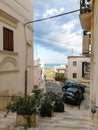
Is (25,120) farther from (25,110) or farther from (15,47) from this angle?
(15,47)

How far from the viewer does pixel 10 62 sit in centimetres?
1092

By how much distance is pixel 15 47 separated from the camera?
11477 millimetres

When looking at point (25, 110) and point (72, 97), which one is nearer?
point (25, 110)

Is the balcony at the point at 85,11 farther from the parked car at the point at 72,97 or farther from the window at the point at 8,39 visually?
the parked car at the point at 72,97

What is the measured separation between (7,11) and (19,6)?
2.01 metres

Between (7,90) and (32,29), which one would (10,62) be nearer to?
(7,90)

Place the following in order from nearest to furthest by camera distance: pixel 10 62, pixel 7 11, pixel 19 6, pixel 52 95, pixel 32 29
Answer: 1. pixel 52 95
2. pixel 7 11
3. pixel 10 62
4. pixel 19 6
5. pixel 32 29

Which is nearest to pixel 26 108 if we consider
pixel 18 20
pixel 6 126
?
pixel 6 126

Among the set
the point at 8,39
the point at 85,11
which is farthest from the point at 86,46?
the point at 8,39

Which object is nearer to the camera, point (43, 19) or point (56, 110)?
point (56, 110)

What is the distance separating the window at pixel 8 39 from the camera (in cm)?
1010

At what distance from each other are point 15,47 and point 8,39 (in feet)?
3.28

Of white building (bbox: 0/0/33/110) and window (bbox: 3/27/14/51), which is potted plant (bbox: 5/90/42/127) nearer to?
white building (bbox: 0/0/33/110)

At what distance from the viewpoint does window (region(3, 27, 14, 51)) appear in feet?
33.1
